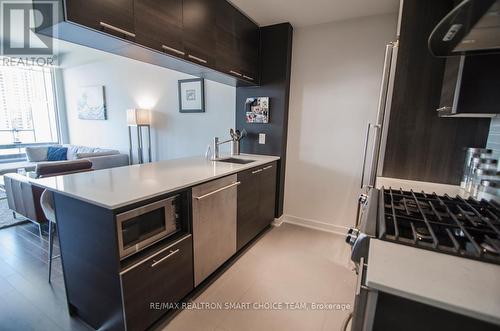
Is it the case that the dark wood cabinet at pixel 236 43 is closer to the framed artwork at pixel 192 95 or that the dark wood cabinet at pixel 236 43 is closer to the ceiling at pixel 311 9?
the ceiling at pixel 311 9

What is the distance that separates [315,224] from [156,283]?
2152 millimetres

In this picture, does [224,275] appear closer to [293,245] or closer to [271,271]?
Answer: [271,271]

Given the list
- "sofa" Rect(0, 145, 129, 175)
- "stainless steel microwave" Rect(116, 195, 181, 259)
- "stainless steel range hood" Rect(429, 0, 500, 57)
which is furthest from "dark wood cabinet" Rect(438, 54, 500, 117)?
"sofa" Rect(0, 145, 129, 175)

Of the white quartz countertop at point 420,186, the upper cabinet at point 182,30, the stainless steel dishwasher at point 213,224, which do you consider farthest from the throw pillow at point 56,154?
the white quartz countertop at point 420,186

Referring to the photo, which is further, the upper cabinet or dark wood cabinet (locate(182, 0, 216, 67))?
dark wood cabinet (locate(182, 0, 216, 67))

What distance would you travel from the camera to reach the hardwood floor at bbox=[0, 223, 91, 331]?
4.99 feet

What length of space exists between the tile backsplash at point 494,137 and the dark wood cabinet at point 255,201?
5.71 feet

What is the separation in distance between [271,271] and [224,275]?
0.43 meters

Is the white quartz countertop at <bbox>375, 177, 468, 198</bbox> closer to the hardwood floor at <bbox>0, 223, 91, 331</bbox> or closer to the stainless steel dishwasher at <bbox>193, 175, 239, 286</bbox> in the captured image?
the stainless steel dishwasher at <bbox>193, 175, 239, 286</bbox>

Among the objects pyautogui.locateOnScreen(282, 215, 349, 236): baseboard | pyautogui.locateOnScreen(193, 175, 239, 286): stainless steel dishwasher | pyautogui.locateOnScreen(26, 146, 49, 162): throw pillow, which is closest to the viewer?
pyautogui.locateOnScreen(193, 175, 239, 286): stainless steel dishwasher

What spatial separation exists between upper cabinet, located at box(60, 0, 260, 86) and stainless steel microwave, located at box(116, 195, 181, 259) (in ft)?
3.35

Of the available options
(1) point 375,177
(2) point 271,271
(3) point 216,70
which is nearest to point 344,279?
(2) point 271,271

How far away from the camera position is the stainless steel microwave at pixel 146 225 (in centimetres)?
122

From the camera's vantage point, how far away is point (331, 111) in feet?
8.93
